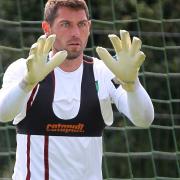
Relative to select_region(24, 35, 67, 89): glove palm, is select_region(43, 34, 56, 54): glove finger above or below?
above

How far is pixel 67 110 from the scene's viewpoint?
4195 millimetres

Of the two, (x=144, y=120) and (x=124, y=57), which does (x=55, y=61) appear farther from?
(x=144, y=120)

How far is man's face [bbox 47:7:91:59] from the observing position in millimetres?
4168

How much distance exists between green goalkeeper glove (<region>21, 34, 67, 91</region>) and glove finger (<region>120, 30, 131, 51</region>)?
223mm

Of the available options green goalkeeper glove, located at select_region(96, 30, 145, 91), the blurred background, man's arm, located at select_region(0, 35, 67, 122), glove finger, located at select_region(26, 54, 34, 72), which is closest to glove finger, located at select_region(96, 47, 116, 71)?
green goalkeeper glove, located at select_region(96, 30, 145, 91)

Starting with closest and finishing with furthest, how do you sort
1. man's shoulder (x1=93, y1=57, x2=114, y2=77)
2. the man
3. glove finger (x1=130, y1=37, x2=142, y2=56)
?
glove finger (x1=130, y1=37, x2=142, y2=56) < the man < man's shoulder (x1=93, y1=57, x2=114, y2=77)

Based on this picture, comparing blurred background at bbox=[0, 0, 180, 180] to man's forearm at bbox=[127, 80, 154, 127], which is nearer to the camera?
man's forearm at bbox=[127, 80, 154, 127]

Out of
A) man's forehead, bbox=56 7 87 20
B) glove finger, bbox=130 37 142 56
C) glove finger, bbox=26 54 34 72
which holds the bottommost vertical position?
glove finger, bbox=26 54 34 72

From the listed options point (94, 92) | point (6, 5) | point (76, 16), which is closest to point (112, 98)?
point (94, 92)

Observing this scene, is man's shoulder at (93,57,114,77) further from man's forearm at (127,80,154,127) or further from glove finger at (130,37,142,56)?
glove finger at (130,37,142,56)

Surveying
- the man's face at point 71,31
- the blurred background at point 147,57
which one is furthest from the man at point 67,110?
the blurred background at point 147,57

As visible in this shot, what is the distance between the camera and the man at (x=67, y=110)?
4180 millimetres

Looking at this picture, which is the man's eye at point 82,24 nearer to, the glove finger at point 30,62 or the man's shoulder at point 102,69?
the man's shoulder at point 102,69

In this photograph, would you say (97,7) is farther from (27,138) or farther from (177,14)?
(27,138)
